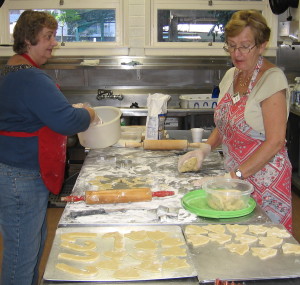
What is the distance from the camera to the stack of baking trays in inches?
46.1

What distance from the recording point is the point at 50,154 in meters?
2.02

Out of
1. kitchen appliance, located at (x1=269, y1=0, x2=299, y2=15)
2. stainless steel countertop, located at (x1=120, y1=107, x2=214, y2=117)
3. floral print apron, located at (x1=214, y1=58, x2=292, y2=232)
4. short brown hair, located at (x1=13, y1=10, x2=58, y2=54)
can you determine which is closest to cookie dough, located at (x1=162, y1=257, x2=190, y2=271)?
floral print apron, located at (x1=214, y1=58, x2=292, y2=232)

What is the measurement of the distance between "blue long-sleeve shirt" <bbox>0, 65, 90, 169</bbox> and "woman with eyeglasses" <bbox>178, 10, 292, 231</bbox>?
671 mm

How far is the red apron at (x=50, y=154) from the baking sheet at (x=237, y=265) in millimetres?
956

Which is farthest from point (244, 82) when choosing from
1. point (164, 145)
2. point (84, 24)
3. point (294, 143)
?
point (84, 24)

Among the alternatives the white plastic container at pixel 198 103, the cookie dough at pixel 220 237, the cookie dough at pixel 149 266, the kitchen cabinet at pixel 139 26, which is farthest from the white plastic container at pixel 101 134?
the kitchen cabinet at pixel 139 26

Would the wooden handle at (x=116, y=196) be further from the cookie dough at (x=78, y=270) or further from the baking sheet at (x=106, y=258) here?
the cookie dough at (x=78, y=270)

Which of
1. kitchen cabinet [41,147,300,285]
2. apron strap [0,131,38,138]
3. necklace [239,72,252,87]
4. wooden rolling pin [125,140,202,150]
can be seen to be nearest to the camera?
kitchen cabinet [41,147,300,285]

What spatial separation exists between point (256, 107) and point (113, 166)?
851 millimetres

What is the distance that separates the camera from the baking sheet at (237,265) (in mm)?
1156

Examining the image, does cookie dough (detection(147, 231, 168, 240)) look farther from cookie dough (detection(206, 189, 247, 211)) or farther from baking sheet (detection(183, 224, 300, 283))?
cookie dough (detection(206, 189, 247, 211))

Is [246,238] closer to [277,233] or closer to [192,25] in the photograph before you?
[277,233]

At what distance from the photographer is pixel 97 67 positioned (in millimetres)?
5172

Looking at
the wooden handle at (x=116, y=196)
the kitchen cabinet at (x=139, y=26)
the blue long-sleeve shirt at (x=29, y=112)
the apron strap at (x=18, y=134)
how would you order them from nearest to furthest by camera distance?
the wooden handle at (x=116, y=196) → the blue long-sleeve shirt at (x=29, y=112) → the apron strap at (x=18, y=134) → the kitchen cabinet at (x=139, y=26)
